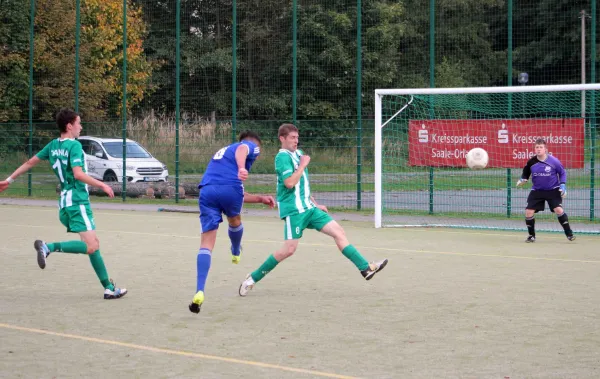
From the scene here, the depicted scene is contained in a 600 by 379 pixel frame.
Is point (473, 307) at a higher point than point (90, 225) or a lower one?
lower

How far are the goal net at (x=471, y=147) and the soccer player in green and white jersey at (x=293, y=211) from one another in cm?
778

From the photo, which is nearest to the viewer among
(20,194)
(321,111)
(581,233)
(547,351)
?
(547,351)

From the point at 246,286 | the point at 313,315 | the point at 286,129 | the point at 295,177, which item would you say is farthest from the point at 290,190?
the point at 313,315

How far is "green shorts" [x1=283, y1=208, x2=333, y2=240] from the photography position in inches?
349

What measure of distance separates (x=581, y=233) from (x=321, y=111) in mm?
8231

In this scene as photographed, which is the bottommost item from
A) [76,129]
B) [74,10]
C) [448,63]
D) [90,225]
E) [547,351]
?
[547,351]

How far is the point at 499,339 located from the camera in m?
6.94

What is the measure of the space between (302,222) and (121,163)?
16.5m

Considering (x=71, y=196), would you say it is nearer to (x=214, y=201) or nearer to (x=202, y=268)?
(x=214, y=201)

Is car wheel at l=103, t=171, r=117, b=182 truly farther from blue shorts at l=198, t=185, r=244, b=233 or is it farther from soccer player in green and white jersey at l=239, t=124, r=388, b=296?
blue shorts at l=198, t=185, r=244, b=233

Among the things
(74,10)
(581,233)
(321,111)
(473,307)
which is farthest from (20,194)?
(473,307)

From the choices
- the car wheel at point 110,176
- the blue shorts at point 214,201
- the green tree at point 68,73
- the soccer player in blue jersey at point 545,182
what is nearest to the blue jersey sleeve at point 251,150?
the blue shorts at point 214,201

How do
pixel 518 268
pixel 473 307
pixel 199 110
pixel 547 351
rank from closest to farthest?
pixel 547 351
pixel 473 307
pixel 518 268
pixel 199 110

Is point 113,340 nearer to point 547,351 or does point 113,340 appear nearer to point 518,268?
point 547,351
